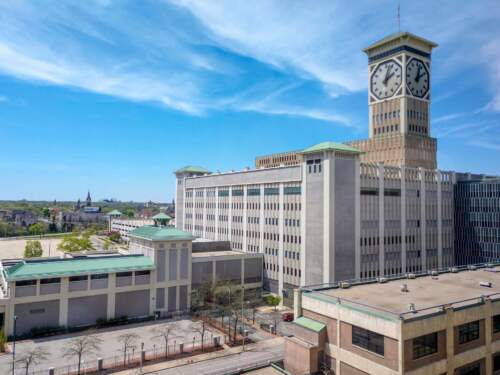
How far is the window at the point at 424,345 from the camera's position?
3014cm

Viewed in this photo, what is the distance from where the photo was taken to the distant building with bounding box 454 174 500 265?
77.1 m

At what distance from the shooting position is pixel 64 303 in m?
55.6

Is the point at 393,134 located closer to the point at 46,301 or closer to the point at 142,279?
the point at 142,279

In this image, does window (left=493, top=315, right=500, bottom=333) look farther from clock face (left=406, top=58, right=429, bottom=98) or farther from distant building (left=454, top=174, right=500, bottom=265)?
clock face (left=406, top=58, right=429, bottom=98)

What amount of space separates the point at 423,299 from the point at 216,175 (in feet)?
212

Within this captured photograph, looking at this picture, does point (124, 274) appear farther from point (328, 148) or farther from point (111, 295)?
point (328, 148)

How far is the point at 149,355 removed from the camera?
154 ft

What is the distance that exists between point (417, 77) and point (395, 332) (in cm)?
7666

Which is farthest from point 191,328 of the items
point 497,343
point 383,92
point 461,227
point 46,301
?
point 383,92

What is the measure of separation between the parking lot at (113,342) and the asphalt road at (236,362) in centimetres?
565

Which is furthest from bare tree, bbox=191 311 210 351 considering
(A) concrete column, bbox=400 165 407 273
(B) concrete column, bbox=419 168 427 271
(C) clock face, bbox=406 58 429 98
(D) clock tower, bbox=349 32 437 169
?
(C) clock face, bbox=406 58 429 98

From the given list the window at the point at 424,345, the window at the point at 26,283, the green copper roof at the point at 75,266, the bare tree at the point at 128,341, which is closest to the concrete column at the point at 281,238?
the green copper roof at the point at 75,266

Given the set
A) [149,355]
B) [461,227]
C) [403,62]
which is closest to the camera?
[149,355]

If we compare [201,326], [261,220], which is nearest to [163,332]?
[201,326]
